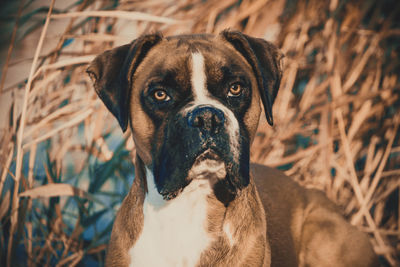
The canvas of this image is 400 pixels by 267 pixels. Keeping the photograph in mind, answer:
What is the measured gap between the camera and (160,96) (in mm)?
1974

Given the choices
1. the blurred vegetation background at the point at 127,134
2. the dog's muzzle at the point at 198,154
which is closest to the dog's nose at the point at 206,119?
the dog's muzzle at the point at 198,154

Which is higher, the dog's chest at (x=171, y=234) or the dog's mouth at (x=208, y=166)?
the dog's mouth at (x=208, y=166)

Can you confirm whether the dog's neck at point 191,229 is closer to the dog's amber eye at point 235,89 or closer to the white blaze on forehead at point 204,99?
the white blaze on forehead at point 204,99

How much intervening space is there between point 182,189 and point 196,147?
10.2 inches

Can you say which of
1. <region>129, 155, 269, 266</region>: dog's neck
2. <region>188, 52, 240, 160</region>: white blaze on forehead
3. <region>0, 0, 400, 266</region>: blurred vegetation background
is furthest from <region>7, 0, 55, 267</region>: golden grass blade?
<region>188, 52, 240, 160</region>: white blaze on forehead

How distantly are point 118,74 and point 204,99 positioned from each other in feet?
1.58

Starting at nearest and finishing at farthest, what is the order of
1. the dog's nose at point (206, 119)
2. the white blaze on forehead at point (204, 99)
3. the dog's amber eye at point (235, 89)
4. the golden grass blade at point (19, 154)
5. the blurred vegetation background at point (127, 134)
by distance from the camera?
the dog's nose at point (206, 119)
the white blaze on forehead at point (204, 99)
the dog's amber eye at point (235, 89)
the golden grass blade at point (19, 154)
the blurred vegetation background at point (127, 134)

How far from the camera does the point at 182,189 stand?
1875 millimetres

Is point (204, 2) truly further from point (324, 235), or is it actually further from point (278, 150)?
point (324, 235)

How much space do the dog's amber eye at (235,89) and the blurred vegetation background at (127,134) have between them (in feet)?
3.84

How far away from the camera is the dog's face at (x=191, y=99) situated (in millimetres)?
1778

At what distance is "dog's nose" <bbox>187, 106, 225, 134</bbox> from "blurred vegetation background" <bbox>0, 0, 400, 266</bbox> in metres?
1.46

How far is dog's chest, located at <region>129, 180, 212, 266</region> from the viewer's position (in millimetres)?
1978

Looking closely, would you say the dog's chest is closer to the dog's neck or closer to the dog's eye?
the dog's neck
